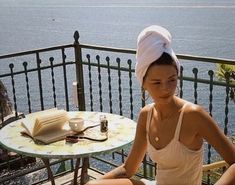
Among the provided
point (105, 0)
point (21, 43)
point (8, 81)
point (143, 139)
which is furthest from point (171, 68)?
point (105, 0)

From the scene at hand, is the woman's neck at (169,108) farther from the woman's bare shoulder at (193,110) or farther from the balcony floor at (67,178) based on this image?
the balcony floor at (67,178)

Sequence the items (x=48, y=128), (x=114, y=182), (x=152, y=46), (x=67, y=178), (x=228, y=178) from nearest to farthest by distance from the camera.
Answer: (x=228, y=178) → (x=152, y=46) → (x=114, y=182) → (x=48, y=128) → (x=67, y=178)

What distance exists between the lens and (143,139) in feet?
7.52

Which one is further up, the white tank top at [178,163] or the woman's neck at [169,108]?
the woman's neck at [169,108]

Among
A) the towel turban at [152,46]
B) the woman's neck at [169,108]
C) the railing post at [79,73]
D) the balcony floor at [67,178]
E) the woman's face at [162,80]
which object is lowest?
the balcony floor at [67,178]

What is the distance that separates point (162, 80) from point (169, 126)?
0.28 metres

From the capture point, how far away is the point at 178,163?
6.73 feet

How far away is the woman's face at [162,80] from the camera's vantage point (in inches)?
78.2

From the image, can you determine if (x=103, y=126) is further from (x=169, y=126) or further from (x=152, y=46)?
(x=152, y=46)

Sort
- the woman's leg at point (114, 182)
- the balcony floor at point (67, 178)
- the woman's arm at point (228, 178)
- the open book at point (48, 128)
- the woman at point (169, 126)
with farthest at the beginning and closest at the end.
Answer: the balcony floor at point (67, 178) < the open book at point (48, 128) < the woman's leg at point (114, 182) < the woman at point (169, 126) < the woman's arm at point (228, 178)

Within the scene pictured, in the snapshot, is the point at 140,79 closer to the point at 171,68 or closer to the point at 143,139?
the point at 171,68

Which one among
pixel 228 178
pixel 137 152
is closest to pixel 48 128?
pixel 137 152

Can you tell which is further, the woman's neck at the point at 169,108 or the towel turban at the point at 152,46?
the woman's neck at the point at 169,108

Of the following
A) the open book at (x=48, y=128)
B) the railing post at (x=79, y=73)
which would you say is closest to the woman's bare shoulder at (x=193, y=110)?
the open book at (x=48, y=128)
